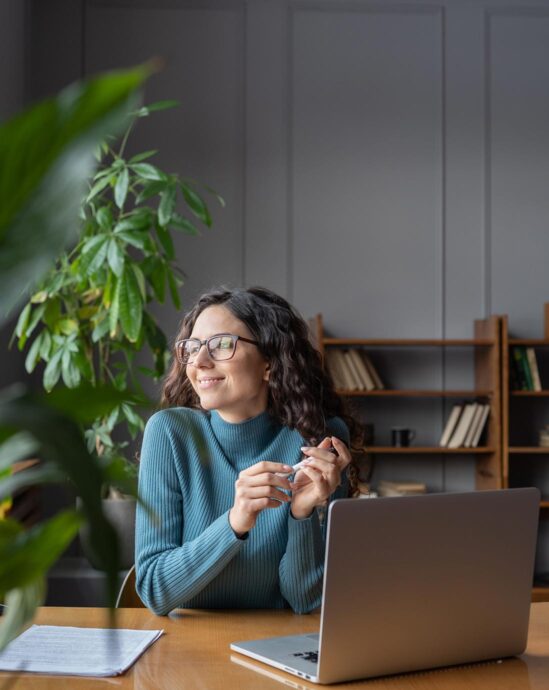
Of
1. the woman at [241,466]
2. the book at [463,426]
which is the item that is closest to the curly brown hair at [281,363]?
the woman at [241,466]

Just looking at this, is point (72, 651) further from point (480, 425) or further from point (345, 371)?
point (480, 425)

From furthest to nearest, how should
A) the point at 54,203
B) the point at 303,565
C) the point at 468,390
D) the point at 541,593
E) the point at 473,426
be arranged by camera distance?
the point at 468,390
the point at 473,426
the point at 541,593
the point at 303,565
the point at 54,203

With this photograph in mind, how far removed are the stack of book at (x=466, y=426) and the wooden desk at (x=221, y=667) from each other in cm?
322

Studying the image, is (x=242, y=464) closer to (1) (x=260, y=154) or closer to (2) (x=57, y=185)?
(2) (x=57, y=185)

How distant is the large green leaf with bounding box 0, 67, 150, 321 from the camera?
0.31 meters

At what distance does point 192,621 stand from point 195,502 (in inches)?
11.9

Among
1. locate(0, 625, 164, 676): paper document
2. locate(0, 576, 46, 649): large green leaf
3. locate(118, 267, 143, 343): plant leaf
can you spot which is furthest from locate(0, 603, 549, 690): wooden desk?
locate(118, 267, 143, 343): plant leaf

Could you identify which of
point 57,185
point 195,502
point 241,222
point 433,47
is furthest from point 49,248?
point 433,47

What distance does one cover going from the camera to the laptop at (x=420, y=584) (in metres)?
Result: 1.22

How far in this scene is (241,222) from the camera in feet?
16.7

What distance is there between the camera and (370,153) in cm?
516

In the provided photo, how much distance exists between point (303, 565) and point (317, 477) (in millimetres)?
212

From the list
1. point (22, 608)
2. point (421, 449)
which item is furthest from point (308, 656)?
point (421, 449)

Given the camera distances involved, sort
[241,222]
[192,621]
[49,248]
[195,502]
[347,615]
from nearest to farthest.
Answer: [49,248] → [347,615] → [192,621] → [195,502] → [241,222]
